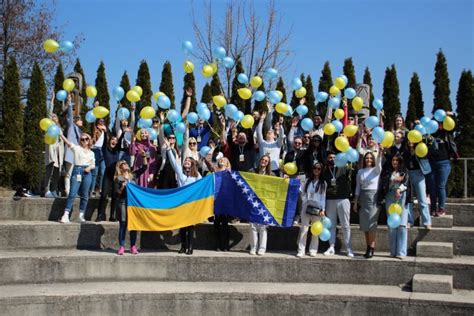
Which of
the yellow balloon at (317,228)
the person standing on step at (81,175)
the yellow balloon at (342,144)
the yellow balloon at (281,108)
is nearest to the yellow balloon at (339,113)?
the yellow balloon at (281,108)

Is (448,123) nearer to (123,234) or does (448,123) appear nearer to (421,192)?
(421,192)

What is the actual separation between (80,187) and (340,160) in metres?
5.40

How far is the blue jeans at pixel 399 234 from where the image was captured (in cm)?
1198

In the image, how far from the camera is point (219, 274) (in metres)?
12.4

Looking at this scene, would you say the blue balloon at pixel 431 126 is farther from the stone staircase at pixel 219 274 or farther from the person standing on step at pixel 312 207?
the person standing on step at pixel 312 207

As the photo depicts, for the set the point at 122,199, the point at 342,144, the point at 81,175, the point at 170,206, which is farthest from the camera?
the point at 81,175

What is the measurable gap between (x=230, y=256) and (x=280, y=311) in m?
1.59

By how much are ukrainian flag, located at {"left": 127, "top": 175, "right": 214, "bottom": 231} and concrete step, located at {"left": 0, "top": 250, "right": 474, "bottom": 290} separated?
0.62m

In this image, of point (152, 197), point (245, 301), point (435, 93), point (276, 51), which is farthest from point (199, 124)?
point (276, 51)

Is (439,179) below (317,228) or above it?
above

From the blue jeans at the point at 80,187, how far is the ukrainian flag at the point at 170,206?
3.98ft

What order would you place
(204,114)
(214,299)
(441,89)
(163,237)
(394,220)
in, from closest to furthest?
(214,299) < (394,220) < (163,237) < (204,114) < (441,89)

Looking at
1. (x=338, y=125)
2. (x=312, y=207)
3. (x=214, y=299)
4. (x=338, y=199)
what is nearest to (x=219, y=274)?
(x=214, y=299)

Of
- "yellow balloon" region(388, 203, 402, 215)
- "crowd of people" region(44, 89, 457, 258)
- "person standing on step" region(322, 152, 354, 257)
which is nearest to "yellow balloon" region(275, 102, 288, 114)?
"crowd of people" region(44, 89, 457, 258)
